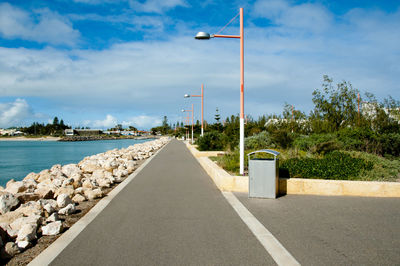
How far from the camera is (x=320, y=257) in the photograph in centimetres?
429

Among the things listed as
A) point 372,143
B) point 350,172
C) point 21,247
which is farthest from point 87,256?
point 372,143

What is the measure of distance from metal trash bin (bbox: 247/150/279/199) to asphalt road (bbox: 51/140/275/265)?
931 millimetres

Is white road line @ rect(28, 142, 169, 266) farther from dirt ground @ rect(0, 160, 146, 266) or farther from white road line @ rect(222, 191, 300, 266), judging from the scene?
white road line @ rect(222, 191, 300, 266)

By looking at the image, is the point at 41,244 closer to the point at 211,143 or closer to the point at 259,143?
the point at 259,143

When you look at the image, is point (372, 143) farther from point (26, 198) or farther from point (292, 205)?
point (26, 198)

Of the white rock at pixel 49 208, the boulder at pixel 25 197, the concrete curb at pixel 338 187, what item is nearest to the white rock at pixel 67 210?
the white rock at pixel 49 208

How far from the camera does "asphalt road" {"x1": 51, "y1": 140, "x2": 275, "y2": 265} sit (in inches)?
168

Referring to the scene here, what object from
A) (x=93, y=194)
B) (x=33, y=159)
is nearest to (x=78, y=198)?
(x=93, y=194)

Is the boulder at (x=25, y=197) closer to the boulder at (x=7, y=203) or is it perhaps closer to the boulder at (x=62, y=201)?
the boulder at (x=7, y=203)

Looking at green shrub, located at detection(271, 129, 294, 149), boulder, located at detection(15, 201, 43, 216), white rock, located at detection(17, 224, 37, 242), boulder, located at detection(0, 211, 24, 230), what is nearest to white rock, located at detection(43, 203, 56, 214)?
boulder, located at detection(15, 201, 43, 216)

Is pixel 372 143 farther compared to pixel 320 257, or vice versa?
pixel 372 143

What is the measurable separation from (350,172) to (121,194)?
22.3 feet

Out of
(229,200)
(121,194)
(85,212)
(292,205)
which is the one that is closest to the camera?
(85,212)

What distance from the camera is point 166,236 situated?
16.8 feet
